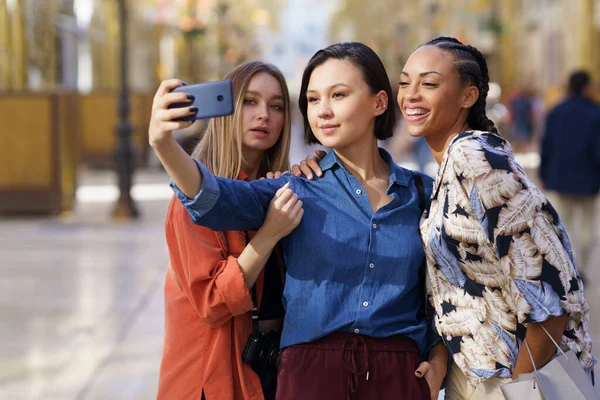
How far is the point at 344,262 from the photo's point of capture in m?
2.92

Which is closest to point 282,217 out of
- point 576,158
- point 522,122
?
point 576,158

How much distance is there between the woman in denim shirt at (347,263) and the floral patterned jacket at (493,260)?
118 mm

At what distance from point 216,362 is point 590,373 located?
3.74 ft

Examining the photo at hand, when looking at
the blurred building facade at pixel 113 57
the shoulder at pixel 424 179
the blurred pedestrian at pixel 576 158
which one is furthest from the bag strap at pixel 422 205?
the blurred pedestrian at pixel 576 158

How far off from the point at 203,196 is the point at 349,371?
0.67 meters

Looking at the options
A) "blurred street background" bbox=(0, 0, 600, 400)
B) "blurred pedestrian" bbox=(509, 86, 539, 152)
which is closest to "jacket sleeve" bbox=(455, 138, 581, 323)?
"blurred street background" bbox=(0, 0, 600, 400)

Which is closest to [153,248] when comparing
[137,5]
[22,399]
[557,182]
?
[557,182]

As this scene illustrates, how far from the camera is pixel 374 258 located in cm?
293

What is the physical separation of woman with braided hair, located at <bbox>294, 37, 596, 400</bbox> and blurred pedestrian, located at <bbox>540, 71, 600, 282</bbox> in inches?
268

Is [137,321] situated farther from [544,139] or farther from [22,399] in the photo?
[544,139]

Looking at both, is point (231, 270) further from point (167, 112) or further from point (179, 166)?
point (167, 112)

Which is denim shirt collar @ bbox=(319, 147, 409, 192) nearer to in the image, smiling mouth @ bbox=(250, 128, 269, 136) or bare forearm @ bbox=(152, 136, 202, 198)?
smiling mouth @ bbox=(250, 128, 269, 136)

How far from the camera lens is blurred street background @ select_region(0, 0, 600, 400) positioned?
6961mm

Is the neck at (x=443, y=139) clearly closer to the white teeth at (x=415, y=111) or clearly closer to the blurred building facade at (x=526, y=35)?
the white teeth at (x=415, y=111)
